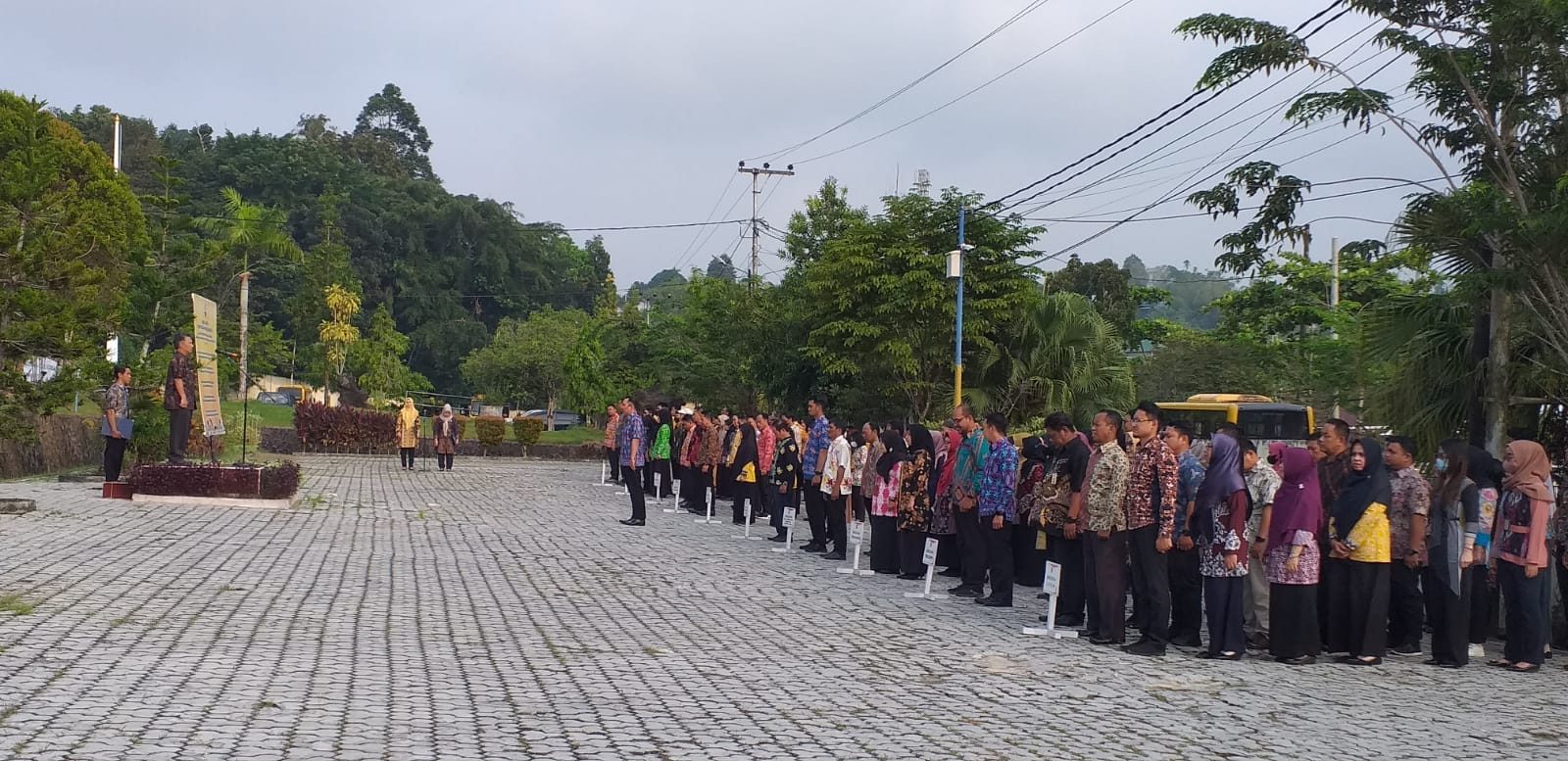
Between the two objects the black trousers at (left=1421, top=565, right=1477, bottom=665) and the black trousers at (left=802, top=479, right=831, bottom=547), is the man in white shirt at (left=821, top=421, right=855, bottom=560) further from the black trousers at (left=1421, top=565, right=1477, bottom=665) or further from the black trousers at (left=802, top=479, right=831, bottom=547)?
the black trousers at (left=1421, top=565, right=1477, bottom=665)

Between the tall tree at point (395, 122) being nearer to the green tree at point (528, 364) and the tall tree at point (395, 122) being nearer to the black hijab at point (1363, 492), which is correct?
the green tree at point (528, 364)

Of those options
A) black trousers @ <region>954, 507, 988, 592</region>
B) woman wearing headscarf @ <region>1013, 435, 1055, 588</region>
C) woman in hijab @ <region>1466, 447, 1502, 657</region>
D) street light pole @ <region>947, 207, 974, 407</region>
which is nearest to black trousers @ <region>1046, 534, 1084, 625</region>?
woman wearing headscarf @ <region>1013, 435, 1055, 588</region>

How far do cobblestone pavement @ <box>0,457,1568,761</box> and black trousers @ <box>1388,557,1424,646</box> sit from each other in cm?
64

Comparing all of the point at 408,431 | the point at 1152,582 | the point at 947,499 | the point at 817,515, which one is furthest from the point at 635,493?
the point at 408,431

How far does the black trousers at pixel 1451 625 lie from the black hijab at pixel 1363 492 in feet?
2.53

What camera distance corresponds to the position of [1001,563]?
40.6 ft

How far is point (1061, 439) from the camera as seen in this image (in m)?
11.3

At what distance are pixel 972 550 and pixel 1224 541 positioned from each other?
3532mm

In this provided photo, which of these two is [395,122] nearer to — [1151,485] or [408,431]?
[408,431]

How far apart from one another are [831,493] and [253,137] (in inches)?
2927

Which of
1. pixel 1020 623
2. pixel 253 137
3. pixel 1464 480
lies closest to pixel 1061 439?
pixel 1020 623

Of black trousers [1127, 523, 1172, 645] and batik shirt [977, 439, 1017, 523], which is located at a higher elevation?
batik shirt [977, 439, 1017, 523]

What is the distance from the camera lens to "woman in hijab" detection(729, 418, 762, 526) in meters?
20.0

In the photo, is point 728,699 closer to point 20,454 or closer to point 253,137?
point 20,454
